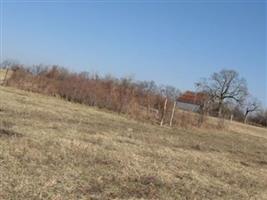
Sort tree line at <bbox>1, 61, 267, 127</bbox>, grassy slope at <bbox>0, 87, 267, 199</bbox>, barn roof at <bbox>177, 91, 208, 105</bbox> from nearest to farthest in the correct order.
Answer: grassy slope at <bbox>0, 87, 267, 199</bbox> < tree line at <bbox>1, 61, 267, 127</bbox> < barn roof at <bbox>177, 91, 208, 105</bbox>

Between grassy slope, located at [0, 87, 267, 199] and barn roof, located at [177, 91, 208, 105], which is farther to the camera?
barn roof, located at [177, 91, 208, 105]

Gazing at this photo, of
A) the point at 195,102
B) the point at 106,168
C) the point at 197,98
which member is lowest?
the point at 106,168

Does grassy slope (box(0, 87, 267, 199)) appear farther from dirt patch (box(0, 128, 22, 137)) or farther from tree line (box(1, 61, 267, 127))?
tree line (box(1, 61, 267, 127))

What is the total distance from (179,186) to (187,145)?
6.34 m

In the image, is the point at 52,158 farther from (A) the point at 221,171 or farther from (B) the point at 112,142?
(A) the point at 221,171

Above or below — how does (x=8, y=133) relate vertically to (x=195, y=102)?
below

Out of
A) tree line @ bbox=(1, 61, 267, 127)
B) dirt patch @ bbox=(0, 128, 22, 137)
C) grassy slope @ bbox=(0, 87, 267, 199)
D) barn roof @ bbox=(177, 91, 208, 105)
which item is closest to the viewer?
grassy slope @ bbox=(0, 87, 267, 199)

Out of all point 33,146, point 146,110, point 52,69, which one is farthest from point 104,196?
point 52,69

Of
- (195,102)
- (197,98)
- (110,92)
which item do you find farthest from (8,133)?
(197,98)

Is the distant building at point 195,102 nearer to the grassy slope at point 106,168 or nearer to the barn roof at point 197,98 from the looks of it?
the barn roof at point 197,98

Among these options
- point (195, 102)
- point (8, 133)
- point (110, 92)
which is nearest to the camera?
point (8, 133)

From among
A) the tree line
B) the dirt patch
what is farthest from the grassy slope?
the tree line

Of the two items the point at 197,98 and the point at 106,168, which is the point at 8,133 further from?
the point at 197,98

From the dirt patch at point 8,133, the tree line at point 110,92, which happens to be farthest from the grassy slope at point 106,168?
the tree line at point 110,92
